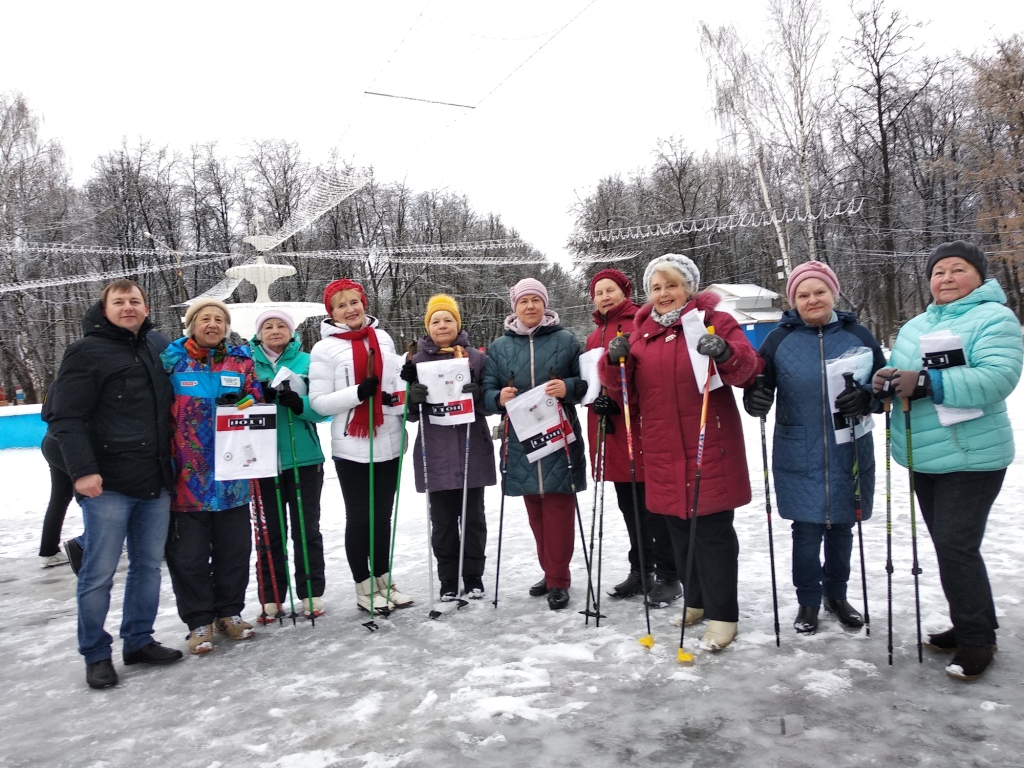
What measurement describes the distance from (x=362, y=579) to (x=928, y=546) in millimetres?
3732

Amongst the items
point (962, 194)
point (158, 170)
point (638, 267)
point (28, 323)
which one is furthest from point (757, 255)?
point (28, 323)

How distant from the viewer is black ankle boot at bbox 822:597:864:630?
3.43 metres

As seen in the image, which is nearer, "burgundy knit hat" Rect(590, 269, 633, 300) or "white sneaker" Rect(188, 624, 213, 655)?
"white sneaker" Rect(188, 624, 213, 655)

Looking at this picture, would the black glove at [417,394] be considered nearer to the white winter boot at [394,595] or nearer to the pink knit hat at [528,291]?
the pink knit hat at [528,291]

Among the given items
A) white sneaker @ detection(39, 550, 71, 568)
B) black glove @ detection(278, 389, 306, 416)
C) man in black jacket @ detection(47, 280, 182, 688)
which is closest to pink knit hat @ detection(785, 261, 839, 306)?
black glove @ detection(278, 389, 306, 416)

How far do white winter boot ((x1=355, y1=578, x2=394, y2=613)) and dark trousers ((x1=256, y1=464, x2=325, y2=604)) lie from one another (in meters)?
0.28

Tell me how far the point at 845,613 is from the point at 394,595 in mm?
2584

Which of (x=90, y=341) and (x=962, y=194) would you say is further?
(x=962, y=194)

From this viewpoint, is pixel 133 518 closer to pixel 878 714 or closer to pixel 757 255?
pixel 878 714

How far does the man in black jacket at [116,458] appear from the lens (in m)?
3.37

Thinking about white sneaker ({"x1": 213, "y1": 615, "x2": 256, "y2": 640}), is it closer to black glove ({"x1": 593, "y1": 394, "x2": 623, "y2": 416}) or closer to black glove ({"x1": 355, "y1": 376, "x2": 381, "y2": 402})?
black glove ({"x1": 355, "y1": 376, "x2": 381, "y2": 402})

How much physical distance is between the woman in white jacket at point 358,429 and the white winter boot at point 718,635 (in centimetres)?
186

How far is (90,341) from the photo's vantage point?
137 inches

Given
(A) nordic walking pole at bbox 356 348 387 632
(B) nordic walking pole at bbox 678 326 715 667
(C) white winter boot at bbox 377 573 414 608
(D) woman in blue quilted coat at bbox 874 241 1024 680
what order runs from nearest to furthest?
(D) woman in blue quilted coat at bbox 874 241 1024 680 → (B) nordic walking pole at bbox 678 326 715 667 → (A) nordic walking pole at bbox 356 348 387 632 → (C) white winter boot at bbox 377 573 414 608
